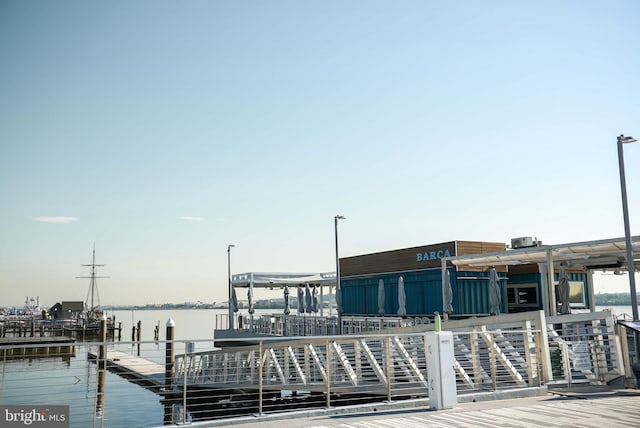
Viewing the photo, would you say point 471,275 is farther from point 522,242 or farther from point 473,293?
point 522,242

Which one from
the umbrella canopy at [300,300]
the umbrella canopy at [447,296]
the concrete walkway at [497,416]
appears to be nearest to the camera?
the concrete walkway at [497,416]

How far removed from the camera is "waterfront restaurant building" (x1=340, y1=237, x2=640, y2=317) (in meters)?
21.9

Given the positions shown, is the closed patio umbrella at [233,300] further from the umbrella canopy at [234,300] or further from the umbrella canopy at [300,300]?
the umbrella canopy at [300,300]

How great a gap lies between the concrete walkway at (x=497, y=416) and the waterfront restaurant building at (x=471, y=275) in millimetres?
11239

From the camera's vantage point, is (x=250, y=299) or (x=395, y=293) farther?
(x=250, y=299)

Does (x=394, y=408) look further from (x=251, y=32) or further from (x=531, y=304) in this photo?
(x=531, y=304)

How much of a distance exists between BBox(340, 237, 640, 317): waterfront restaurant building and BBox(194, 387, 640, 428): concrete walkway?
11.2 metres

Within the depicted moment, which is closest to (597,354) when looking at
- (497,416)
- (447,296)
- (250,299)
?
(497,416)

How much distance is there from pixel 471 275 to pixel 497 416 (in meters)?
16.9

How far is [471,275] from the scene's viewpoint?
2391 cm

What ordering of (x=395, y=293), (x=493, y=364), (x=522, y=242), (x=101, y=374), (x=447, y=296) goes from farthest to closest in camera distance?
(x=101, y=374) < (x=395, y=293) < (x=522, y=242) < (x=447, y=296) < (x=493, y=364)

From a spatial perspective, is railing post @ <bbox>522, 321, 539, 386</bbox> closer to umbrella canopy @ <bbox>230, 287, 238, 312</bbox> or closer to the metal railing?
the metal railing

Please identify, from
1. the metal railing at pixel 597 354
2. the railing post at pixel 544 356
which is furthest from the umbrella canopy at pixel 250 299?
the railing post at pixel 544 356

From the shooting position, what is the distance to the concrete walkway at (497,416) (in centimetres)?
704
